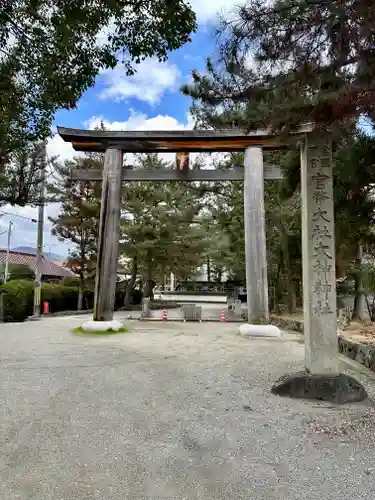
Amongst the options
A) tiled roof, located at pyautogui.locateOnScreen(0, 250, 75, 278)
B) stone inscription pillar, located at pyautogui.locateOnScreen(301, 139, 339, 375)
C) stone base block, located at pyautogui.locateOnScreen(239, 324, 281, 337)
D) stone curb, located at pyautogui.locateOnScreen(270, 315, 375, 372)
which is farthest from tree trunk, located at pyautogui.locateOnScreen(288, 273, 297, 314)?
tiled roof, located at pyautogui.locateOnScreen(0, 250, 75, 278)

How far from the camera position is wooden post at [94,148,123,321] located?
29.3 feet

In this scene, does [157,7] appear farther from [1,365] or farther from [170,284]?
[170,284]

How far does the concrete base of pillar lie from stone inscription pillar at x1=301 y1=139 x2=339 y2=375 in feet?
0.56

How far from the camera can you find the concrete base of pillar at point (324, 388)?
13.6 feet

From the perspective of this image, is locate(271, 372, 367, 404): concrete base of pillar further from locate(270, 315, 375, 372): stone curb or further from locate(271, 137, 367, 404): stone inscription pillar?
locate(270, 315, 375, 372): stone curb

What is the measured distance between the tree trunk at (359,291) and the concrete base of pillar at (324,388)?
418cm

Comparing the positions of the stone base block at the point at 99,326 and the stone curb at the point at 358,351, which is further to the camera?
the stone base block at the point at 99,326

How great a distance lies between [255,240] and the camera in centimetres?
917

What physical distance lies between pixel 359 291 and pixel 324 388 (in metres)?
4.96

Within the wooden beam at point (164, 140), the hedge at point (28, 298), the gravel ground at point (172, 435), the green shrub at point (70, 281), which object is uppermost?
the wooden beam at point (164, 140)

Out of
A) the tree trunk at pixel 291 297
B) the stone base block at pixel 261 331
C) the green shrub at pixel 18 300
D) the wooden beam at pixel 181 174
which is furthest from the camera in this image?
the green shrub at pixel 18 300

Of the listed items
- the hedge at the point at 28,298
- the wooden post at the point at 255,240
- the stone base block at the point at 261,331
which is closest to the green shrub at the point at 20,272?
the hedge at the point at 28,298

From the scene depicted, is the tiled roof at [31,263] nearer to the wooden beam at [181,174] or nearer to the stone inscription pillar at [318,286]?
the wooden beam at [181,174]

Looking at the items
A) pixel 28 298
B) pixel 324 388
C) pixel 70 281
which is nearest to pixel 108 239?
pixel 324 388
